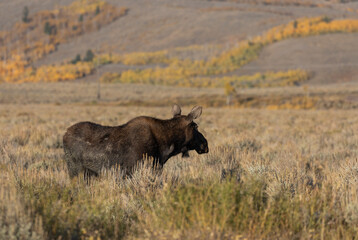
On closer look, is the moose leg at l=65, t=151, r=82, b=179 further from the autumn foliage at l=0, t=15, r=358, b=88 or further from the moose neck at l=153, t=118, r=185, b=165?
the autumn foliage at l=0, t=15, r=358, b=88

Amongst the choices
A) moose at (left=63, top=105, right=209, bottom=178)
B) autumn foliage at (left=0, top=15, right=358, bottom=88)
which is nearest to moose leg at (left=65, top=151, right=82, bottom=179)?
moose at (left=63, top=105, right=209, bottom=178)

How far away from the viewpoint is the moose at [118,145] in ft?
17.0

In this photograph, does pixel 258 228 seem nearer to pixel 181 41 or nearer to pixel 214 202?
pixel 214 202

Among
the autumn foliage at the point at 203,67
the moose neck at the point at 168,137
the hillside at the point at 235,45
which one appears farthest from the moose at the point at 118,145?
the autumn foliage at the point at 203,67

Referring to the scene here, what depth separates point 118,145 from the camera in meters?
5.21

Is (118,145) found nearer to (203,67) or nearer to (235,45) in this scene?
(203,67)

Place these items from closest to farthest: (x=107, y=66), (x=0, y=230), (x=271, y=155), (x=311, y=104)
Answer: (x=0, y=230) < (x=271, y=155) < (x=311, y=104) < (x=107, y=66)

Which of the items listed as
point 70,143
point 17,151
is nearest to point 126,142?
point 70,143

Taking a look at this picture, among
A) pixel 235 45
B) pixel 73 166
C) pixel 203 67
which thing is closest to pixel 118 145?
pixel 73 166

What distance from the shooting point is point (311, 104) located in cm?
4375

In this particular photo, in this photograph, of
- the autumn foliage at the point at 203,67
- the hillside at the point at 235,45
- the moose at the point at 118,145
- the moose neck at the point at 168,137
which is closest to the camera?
the moose at the point at 118,145

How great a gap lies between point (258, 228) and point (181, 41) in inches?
7026

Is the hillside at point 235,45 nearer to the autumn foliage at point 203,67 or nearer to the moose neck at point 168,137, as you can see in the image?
the autumn foliage at point 203,67

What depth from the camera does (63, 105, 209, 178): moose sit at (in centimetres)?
518
